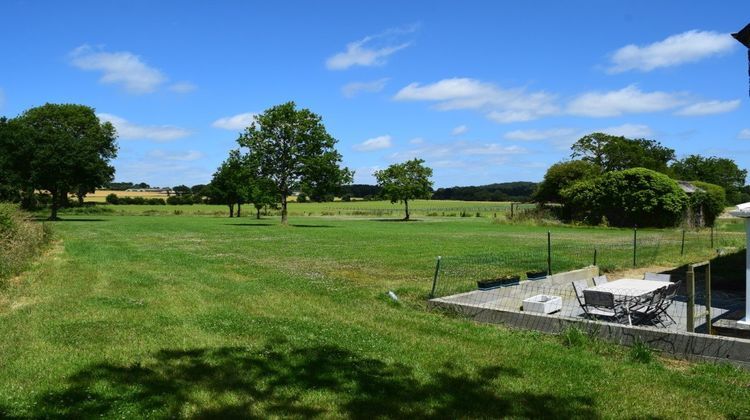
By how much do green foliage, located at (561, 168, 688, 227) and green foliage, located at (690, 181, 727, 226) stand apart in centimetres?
259

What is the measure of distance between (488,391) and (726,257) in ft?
57.6

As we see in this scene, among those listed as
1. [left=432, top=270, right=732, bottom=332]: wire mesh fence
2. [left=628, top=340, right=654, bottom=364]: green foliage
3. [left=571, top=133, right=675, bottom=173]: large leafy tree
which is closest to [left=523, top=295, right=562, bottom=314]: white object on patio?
[left=432, top=270, right=732, bottom=332]: wire mesh fence

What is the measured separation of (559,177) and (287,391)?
53.9m

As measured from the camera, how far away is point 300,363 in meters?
6.72

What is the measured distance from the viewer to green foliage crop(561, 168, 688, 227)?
4425cm

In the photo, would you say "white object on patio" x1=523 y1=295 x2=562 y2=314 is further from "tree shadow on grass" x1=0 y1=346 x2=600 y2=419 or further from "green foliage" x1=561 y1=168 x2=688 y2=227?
"green foliage" x1=561 y1=168 x2=688 y2=227

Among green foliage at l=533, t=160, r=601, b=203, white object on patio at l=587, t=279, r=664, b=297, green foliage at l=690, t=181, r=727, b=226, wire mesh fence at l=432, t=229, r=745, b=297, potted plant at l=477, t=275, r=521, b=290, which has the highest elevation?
green foliage at l=533, t=160, r=601, b=203

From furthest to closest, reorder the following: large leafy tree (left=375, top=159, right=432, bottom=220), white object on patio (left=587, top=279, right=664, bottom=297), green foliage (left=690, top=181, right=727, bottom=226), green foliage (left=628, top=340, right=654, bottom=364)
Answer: large leafy tree (left=375, top=159, right=432, bottom=220)
green foliage (left=690, top=181, right=727, bottom=226)
white object on patio (left=587, top=279, right=664, bottom=297)
green foliage (left=628, top=340, right=654, bottom=364)

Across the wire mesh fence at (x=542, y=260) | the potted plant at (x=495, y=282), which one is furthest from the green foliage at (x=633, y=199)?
the potted plant at (x=495, y=282)

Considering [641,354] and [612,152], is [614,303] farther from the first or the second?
[612,152]

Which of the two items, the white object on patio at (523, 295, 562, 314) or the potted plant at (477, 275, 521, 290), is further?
the potted plant at (477, 275, 521, 290)

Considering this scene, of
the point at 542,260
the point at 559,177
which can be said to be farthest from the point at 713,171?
the point at 542,260

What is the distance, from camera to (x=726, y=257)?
64.6 feet

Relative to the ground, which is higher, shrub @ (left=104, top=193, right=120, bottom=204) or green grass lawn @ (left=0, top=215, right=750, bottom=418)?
shrub @ (left=104, top=193, right=120, bottom=204)
